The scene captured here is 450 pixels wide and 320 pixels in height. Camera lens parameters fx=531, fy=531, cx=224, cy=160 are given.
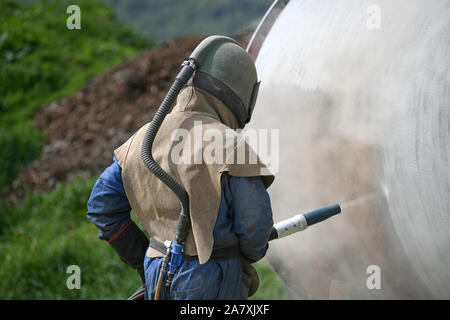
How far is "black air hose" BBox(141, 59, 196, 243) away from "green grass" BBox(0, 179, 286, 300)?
1.84 m

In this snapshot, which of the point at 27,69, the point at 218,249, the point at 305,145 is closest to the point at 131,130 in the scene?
the point at 27,69

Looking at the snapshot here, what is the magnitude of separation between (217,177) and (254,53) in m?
1.25

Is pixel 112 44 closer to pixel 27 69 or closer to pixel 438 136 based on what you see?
pixel 27 69

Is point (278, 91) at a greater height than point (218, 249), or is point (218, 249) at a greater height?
point (278, 91)

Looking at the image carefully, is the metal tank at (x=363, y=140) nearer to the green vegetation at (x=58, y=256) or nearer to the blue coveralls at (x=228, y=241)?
the blue coveralls at (x=228, y=241)

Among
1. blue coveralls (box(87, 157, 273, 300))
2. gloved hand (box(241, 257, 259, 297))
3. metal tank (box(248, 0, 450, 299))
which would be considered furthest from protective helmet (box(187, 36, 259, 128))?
gloved hand (box(241, 257, 259, 297))

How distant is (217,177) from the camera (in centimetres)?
200

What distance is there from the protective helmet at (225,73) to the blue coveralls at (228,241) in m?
0.35

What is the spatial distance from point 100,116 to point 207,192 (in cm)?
452

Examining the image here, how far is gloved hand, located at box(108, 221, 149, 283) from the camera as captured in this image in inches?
93.7

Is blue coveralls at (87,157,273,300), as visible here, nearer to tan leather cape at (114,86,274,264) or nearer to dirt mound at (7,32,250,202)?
tan leather cape at (114,86,274,264)

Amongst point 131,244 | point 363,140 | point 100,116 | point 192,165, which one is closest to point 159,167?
point 192,165

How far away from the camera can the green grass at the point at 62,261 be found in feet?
12.9

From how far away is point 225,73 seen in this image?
7.06 ft
